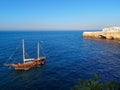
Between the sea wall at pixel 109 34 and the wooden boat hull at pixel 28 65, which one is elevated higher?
the sea wall at pixel 109 34

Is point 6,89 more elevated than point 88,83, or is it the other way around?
point 88,83

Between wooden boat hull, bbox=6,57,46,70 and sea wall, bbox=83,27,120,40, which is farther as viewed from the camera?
sea wall, bbox=83,27,120,40

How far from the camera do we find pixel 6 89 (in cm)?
3731

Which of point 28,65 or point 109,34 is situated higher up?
point 109,34

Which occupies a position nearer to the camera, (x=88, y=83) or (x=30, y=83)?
(x=88, y=83)

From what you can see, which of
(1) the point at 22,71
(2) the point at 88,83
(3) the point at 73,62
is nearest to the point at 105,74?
(3) the point at 73,62

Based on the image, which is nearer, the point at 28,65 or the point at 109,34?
the point at 28,65

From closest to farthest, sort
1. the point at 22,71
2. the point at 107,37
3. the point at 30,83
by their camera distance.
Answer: the point at 30,83 → the point at 22,71 → the point at 107,37

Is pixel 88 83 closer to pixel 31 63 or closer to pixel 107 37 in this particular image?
pixel 31 63

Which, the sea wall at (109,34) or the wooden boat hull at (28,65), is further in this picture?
the sea wall at (109,34)

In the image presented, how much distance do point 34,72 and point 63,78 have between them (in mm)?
9650

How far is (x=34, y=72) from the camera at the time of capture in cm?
4966

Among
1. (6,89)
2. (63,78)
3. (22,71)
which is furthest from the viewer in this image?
(22,71)

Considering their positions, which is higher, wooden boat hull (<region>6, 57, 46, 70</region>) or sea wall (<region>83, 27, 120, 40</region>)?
sea wall (<region>83, 27, 120, 40</region>)
